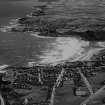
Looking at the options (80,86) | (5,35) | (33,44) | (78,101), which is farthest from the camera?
(5,35)

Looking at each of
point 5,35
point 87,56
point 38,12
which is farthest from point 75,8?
point 87,56

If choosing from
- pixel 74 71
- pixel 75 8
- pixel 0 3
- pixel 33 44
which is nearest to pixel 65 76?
pixel 74 71

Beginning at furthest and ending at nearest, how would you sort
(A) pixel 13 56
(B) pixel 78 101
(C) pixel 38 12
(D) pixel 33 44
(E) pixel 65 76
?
1. (C) pixel 38 12
2. (D) pixel 33 44
3. (A) pixel 13 56
4. (E) pixel 65 76
5. (B) pixel 78 101

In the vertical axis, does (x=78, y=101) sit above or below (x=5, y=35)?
below

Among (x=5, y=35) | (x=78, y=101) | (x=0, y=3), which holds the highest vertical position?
(x=0, y=3)

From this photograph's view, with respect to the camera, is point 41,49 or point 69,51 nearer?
point 69,51

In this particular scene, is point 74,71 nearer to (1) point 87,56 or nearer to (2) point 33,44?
(1) point 87,56

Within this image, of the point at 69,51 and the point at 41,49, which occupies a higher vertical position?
the point at 41,49

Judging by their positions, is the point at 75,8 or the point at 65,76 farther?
the point at 75,8
